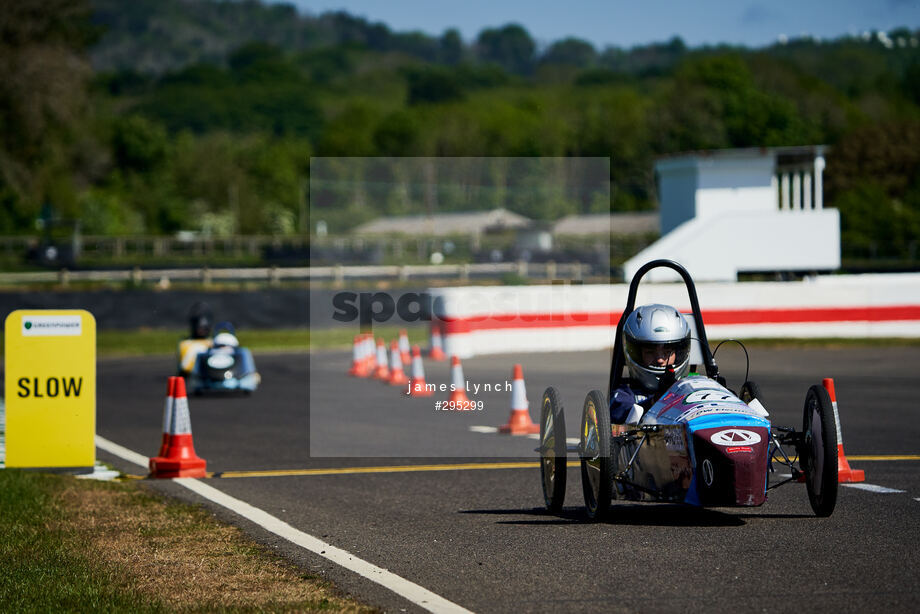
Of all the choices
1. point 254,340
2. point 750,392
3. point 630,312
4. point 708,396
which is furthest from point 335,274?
point 708,396

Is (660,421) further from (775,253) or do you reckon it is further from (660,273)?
(775,253)

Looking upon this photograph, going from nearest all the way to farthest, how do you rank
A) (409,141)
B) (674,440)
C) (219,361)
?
(674,440) < (219,361) < (409,141)

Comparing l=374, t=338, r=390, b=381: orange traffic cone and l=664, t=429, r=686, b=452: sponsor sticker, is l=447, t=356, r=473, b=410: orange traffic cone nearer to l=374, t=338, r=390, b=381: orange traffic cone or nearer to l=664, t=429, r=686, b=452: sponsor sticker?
l=374, t=338, r=390, b=381: orange traffic cone

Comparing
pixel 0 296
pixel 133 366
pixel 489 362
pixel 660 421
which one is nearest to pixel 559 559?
pixel 660 421

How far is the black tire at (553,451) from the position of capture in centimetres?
888

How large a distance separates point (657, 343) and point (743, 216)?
104 ft

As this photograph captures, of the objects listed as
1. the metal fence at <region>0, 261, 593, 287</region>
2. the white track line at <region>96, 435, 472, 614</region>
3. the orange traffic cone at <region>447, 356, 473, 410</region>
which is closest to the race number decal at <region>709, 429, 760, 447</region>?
the white track line at <region>96, 435, 472, 614</region>

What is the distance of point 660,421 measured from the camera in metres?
8.32

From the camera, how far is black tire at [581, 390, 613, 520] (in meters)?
8.27

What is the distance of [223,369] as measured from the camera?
797 inches

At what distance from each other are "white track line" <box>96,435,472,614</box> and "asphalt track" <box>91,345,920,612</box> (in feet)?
0.25

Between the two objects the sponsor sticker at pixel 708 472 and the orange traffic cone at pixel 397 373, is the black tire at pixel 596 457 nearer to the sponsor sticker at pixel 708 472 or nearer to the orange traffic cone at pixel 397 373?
the sponsor sticker at pixel 708 472

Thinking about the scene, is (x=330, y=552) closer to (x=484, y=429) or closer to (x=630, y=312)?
(x=630, y=312)

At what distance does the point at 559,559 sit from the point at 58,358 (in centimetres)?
640
